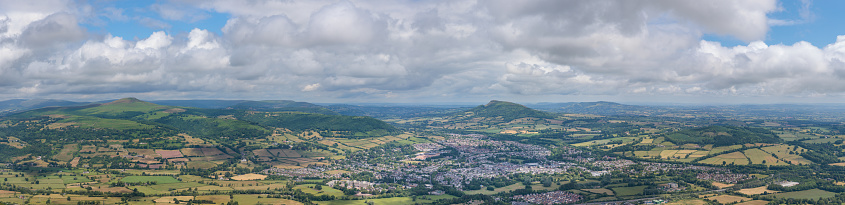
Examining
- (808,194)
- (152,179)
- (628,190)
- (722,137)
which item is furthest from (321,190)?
(722,137)

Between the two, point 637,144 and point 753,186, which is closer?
point 753,186

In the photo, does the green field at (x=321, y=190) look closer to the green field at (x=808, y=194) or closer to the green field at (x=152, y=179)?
the green field at (x=152, y=179)

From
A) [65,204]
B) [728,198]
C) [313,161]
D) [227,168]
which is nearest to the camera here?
[65,204]

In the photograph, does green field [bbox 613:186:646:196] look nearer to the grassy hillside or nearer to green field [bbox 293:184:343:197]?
green field [bbox 293:184:343:197]

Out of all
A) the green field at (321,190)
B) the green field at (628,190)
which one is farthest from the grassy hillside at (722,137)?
the green field at (321,190)

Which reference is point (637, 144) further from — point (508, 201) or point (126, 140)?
point (126, 140)

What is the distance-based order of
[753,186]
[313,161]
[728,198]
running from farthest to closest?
[313,161] → [753,186] → [728,198]

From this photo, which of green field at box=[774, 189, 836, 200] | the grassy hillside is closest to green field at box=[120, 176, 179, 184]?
green field at box=[774, 189, 836, 200]

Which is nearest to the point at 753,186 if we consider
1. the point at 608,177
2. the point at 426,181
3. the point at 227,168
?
the point at 608,177
